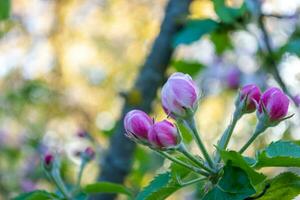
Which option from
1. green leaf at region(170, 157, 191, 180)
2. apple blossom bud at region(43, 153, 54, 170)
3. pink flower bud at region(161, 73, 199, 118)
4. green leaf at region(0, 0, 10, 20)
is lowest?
apple blossom bud at region(43, 153, 54, 170)

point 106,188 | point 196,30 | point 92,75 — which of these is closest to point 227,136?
point 106,188

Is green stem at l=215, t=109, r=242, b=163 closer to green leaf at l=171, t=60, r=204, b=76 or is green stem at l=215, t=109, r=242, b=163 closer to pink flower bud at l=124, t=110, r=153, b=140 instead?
pink flower bud at l=124, t=110, r=153, b=140

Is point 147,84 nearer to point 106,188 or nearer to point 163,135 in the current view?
point 106,188

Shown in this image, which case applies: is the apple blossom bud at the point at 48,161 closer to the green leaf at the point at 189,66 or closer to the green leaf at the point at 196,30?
the green leaf at the point at 196,30

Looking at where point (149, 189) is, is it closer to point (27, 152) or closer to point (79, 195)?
point (79, 195)

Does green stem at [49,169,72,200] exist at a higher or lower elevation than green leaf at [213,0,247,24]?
lower

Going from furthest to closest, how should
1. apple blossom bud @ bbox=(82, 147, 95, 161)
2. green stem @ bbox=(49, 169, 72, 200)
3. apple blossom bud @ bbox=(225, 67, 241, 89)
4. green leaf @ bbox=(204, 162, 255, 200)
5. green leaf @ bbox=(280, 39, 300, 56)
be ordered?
apple blossom bud @ bbox=(225, 67, 241, 89), green leaf @ bbox=(280, 39, 300, 56), apple blossom bud @ bbox=(82, 147, 95, 161), green stem @ bbox=(49, 169, 72, 200), green leaf @ bbox=(204, 162, 255, 200)

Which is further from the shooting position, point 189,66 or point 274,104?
point 189,66

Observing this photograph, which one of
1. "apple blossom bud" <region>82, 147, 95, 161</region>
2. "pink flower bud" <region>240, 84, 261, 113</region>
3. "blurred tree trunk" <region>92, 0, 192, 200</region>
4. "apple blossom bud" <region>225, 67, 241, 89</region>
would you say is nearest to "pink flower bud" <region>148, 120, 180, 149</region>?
"pink flower bud" <region>240, 84, 261, 113</region>
